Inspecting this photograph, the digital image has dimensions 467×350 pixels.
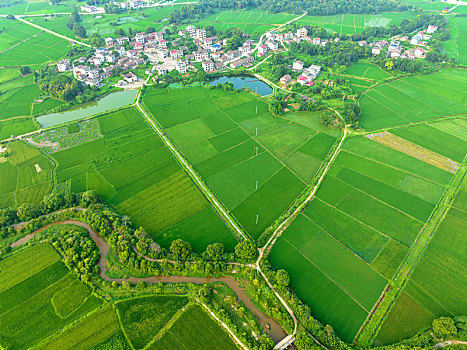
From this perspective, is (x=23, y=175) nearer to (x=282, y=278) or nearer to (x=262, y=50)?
(x=282, y=278)

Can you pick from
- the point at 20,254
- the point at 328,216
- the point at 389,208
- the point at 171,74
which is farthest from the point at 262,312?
the point at 171,74

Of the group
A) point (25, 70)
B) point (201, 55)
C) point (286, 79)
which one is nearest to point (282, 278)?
point (286, 79)

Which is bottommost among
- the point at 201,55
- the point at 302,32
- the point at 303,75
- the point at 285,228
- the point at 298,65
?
the point at 285,228

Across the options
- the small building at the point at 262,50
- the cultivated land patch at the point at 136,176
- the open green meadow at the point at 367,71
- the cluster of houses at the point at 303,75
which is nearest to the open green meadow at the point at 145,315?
the cultivated land patch at the point at 136,176

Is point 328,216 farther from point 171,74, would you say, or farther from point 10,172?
point 171,74

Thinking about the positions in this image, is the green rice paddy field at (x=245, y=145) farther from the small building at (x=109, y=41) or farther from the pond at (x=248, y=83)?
the small building at (x=109, y=41)
